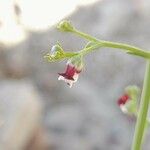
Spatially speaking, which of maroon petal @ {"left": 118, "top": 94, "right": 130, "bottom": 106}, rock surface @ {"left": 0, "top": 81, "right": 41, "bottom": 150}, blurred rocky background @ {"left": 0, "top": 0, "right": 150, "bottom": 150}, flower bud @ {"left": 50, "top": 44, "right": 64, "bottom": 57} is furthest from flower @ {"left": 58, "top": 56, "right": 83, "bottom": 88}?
rock surface @ {"left": 0, "top": 81, "right": 41, "bottom": 150}

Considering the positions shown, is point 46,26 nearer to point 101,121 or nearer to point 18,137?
point 101,121

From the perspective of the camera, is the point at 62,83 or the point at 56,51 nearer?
the point at 56,51

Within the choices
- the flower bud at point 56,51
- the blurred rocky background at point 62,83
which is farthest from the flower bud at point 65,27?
the blurred rocky background at point 62,83

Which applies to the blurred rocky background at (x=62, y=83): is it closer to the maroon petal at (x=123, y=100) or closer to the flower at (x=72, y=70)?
the maroon petal at (x=123, y=100)

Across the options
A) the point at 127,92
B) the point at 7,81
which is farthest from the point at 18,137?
the point at 127,92

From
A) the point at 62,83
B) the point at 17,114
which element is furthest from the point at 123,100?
the point at 62,83

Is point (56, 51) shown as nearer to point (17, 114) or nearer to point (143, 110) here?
point (143, 110)
